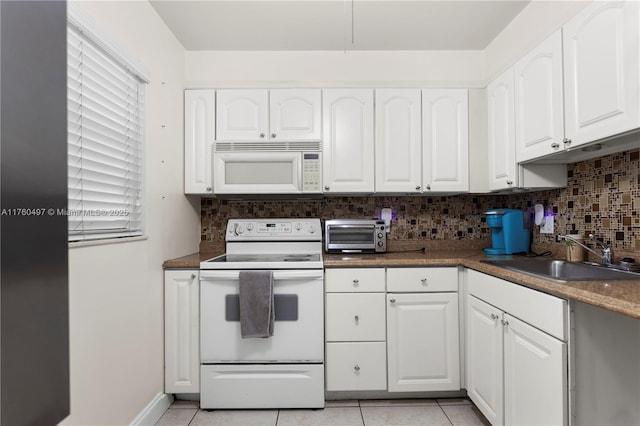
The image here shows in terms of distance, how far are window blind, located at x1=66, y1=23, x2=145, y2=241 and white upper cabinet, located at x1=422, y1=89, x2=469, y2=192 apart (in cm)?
182

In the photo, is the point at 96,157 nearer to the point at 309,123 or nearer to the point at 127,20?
the point at 127,20

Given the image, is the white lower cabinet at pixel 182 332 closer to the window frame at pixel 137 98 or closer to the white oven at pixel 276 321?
the white oven at pixel 276 321

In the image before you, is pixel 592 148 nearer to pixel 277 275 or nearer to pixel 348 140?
pixel 348 140

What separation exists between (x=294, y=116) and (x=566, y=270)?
1.90 metres

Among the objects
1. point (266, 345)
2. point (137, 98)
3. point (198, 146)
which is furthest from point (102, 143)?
point (266, 345)

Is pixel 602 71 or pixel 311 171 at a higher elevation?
pixel 602 71

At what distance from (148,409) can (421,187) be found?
2.16 meters

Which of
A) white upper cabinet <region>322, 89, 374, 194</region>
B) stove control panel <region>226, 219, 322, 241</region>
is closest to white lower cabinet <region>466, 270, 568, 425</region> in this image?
white upper cabinet <region>322, 89, 374, 194</region>

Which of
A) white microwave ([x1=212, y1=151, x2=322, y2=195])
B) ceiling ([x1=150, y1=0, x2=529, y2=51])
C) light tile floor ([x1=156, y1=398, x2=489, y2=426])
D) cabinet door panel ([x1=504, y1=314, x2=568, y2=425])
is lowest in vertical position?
light tile floor ([x1=156, y1=398, x2=489, y2=426])

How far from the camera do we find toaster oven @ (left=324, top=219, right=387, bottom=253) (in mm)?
2387

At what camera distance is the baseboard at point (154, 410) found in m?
1.69

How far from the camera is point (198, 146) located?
90.0 inches

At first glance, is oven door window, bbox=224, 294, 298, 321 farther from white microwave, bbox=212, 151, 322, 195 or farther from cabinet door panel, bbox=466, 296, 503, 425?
cabinet door panel, bbox=466, 296, 503, 425

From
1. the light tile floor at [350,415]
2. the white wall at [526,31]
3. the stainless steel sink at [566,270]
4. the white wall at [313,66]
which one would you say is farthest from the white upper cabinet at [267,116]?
the light tile floor at [350,415]
